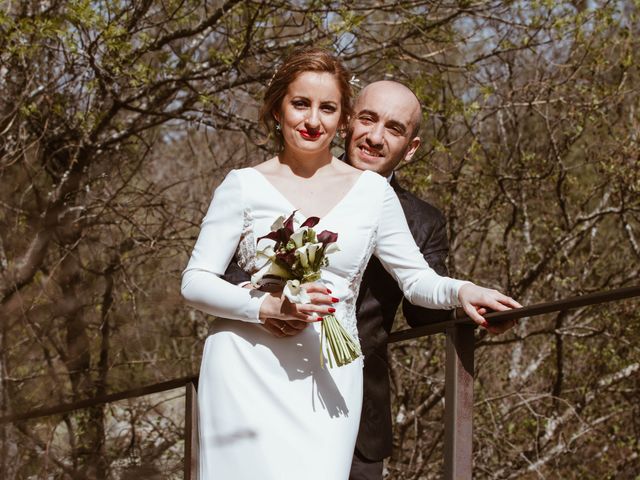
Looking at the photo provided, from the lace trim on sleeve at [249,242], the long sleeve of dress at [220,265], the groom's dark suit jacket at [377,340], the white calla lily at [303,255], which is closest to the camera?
the white calla lily at [303,255]

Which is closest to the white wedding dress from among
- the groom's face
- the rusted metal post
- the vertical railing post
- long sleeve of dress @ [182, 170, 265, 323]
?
long sleeve of dress @ [182, 170, 265, 323]

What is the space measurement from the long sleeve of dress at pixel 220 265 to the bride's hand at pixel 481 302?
20.2 inches

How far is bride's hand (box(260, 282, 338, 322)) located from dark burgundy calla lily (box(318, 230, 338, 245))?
10 cm

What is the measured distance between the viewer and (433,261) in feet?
9.73

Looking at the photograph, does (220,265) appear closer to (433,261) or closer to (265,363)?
(265,363)

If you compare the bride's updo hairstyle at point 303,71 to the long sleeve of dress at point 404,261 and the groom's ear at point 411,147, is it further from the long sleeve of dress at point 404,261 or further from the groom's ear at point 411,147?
the groom's ear at point 411,147

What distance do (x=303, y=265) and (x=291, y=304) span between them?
0.33 feet

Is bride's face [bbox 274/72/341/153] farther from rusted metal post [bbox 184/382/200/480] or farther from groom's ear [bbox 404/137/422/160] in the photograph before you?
rusted metal post [bbox 184/382/200/480]

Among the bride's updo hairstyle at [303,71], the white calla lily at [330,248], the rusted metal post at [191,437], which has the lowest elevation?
the rusted metal post at [191,437]

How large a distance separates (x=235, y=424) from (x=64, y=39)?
12.0ft

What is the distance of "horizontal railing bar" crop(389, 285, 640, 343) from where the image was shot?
6.82ft

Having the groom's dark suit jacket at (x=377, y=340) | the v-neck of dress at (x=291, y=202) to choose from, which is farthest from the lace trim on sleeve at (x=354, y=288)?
the groom's dark suit jacket at (x=377, y=340)

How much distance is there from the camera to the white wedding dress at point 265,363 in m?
2.42

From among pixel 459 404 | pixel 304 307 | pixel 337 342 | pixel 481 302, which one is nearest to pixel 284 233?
pixel 304 307
